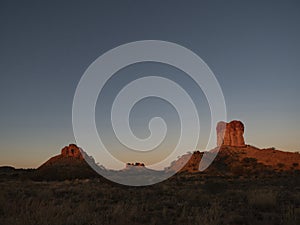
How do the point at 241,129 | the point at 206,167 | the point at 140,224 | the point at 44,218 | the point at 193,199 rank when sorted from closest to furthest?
the point at 44,218
the point at 140,224
the point at 193,199
the point at 206,167
the point at 241,129

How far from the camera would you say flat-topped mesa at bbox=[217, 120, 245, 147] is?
109 meters

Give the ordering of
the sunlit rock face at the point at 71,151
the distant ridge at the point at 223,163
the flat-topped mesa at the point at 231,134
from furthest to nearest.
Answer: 1. the sunlit rock face at the point at 71,151
2. the flat-topped mesa at the point at 231,134
3. the distant ridge at the point at 223,163

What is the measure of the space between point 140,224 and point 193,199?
6.53 metres

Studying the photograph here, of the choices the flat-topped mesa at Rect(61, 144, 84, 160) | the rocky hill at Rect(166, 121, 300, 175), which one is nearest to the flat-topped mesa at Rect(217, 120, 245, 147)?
the rocky hill at Rect(166, 121, 300, 175)

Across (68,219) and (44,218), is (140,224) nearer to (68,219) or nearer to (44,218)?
(68,219)

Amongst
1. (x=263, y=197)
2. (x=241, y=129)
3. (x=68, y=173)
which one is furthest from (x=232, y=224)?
(x=241, y=129)

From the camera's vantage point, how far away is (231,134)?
111m

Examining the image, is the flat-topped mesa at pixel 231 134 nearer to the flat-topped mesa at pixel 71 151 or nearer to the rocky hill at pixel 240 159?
the rocky hill at pixel 240 159

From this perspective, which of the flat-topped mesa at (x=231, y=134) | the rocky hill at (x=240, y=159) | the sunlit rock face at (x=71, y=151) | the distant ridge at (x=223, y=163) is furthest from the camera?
the sunlit rock face at (x=71, y=151)

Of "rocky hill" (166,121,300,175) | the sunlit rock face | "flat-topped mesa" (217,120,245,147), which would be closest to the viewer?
"rocky hill" (166,121,300,175)

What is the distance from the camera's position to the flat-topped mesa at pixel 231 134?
109 metres

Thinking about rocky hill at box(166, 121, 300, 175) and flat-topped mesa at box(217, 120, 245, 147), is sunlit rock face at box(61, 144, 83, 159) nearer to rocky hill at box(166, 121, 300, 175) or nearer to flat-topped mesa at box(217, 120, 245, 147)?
rocky hill at box(166, 121, 300, 175)

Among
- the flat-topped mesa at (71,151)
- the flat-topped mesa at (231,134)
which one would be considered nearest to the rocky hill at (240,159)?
the flat-topped mesa at (231,134)

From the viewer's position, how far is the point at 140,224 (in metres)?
8.91
